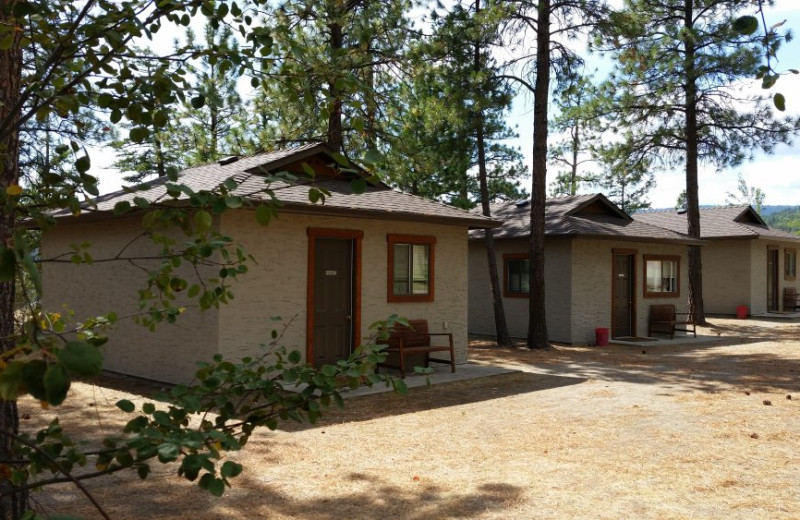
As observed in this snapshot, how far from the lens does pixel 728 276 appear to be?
2814 cm

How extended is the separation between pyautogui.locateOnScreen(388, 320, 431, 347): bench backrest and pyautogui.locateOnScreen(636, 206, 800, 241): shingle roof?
1922 cm

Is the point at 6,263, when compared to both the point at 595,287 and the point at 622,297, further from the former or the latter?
the point at 622,297

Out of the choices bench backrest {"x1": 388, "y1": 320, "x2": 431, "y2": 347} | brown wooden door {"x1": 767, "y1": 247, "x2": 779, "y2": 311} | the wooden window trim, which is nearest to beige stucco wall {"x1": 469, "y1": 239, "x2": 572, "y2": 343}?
bench backrest {"x1": 388, "y1": 320, "x2": 431, "y2": 347}

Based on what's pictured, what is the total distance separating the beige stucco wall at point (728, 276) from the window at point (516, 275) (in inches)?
441

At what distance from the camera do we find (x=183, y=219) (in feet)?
7.82

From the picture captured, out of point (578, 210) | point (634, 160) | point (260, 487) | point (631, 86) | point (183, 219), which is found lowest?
point (260, 487)

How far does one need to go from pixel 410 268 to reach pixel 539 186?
5901 millimetres

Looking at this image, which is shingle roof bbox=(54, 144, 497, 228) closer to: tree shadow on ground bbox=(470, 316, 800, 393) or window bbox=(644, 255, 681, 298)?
tree shadow on ground bbox=(470, 316, 800, 393)

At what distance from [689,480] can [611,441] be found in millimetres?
1499

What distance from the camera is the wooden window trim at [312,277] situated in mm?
11445

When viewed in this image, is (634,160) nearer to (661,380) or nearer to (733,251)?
(733,251)

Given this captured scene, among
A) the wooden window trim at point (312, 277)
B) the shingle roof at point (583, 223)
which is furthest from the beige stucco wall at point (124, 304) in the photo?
the shingle roof at point (583, 223)

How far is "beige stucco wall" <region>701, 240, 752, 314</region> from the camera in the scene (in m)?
27.6

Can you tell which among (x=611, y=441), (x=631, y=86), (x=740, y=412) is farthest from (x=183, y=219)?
(x=631, y=86)
